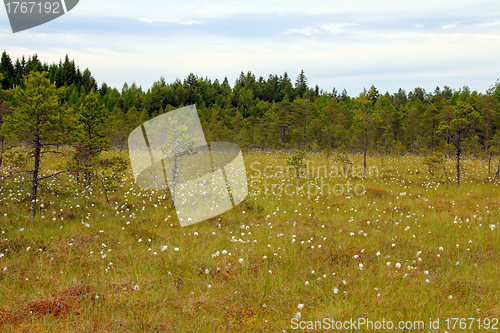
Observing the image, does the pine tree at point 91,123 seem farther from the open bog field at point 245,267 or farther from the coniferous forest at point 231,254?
the open bog field at point 245,267

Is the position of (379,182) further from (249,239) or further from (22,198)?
(22,198)

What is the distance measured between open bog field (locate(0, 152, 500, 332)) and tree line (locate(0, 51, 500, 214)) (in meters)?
2.58

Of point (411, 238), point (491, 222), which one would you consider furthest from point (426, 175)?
point (411, 238)

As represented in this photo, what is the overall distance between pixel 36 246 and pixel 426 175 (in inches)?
874

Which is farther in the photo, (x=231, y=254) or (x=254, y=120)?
(x=254, y=120)

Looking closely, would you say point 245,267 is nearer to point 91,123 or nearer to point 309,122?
point 91,123

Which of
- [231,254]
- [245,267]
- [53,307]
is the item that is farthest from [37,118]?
[245,267]

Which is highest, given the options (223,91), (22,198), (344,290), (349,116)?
(223,91)

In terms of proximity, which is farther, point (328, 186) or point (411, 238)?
point (328, 186)

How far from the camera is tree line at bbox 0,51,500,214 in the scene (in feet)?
33.4

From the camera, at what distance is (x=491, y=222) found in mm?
10336

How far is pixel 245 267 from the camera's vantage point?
704 centimetres

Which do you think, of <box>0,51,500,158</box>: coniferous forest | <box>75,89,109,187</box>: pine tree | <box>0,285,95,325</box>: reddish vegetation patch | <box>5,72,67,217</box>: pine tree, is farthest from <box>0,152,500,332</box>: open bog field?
<box>0,51,500,158</box>: coniferous forest

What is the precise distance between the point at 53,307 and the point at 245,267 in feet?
12.0
